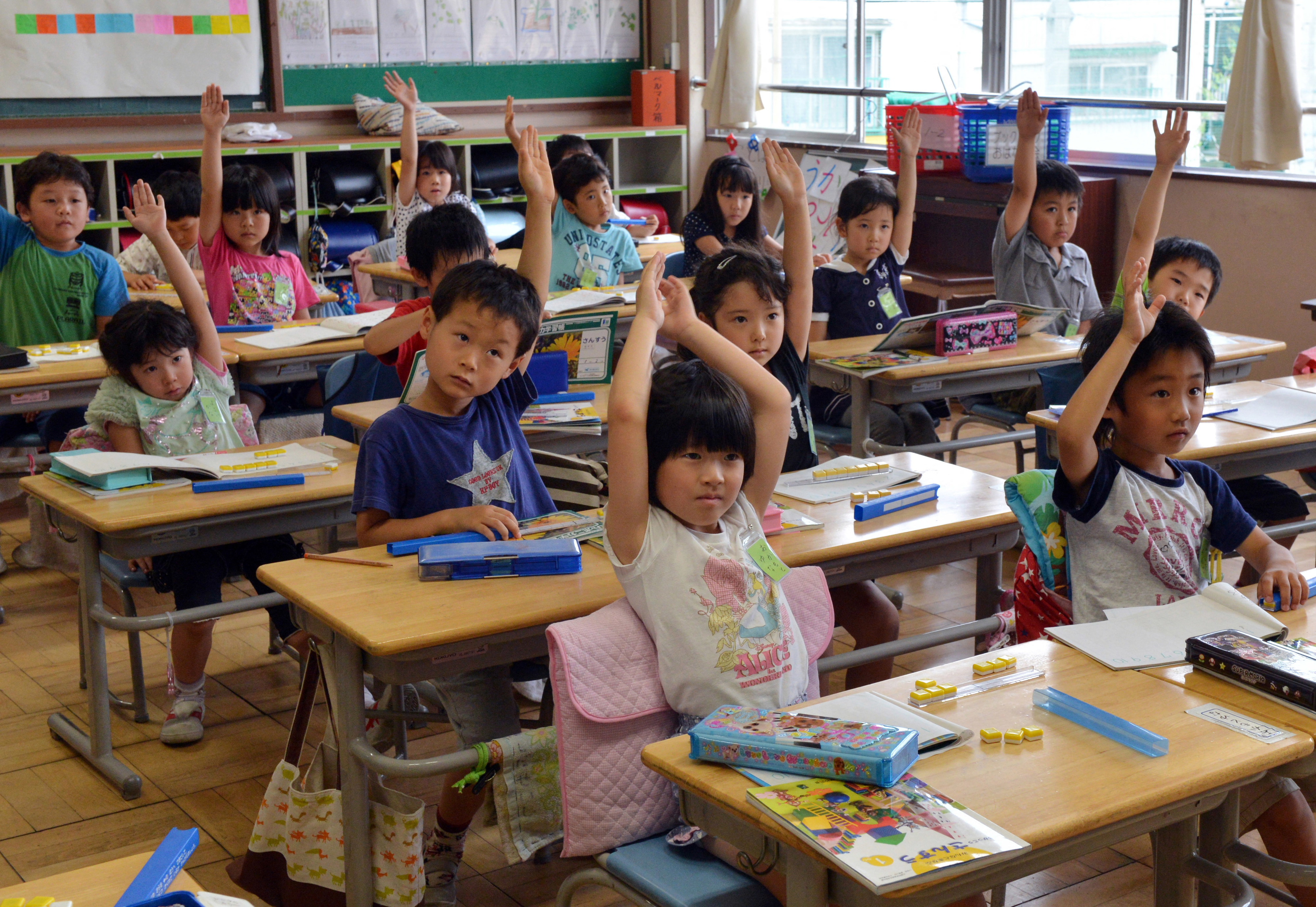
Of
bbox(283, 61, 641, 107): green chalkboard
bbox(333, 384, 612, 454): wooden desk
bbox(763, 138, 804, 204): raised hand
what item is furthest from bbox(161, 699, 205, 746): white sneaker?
bbox(283, 61, 641, 107): green chalkboard

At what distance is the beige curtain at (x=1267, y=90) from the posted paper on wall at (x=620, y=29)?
4235 mm

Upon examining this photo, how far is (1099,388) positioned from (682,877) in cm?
94

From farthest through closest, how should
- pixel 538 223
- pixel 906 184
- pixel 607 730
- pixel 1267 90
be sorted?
pixel 1267 90
pixel 906 184
pixel 538 223
pixel 607 730

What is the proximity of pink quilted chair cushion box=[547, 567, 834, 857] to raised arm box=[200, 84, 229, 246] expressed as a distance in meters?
3.09

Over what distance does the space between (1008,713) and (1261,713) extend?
29 centimetres

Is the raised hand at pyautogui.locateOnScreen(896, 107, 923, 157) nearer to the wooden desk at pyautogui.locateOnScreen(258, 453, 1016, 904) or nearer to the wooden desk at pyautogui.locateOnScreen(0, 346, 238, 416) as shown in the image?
the wooden desk at pyautogui.locateOnScreen(0, 346, 238, 416)

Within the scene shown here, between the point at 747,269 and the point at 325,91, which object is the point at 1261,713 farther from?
the point at 325,91

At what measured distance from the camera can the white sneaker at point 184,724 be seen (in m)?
2.85

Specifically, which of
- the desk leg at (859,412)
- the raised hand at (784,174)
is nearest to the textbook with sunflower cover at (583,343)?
the raised hand at (784,174)

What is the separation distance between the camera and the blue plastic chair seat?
147cm

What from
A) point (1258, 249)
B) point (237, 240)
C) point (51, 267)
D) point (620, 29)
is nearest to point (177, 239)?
point (237, 240)

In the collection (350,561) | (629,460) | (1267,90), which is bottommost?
(350,561)

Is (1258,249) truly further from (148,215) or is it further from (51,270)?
(51,270)

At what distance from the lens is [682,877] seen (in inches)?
60.1
